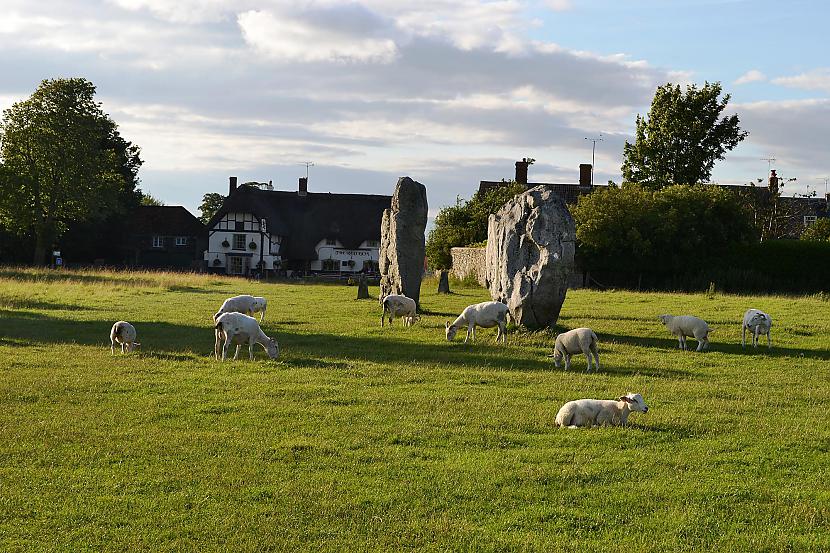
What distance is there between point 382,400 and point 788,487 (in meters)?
6.18

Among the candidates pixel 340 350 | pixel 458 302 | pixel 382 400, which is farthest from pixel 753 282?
pixel 382 400

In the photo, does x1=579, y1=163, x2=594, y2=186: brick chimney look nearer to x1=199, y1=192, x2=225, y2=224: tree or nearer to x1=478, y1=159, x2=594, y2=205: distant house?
x1=478, y1=159, x2=594, y2=205: distant house

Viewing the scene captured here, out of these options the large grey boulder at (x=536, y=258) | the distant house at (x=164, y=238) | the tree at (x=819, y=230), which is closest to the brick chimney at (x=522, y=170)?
the tree at (x=819, y=230)

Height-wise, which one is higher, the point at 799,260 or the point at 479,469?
the point at 799,260

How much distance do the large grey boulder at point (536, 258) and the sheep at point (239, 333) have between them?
824cm

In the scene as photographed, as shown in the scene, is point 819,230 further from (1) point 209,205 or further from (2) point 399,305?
(1) point 209,205

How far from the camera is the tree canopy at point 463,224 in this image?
6194 cm

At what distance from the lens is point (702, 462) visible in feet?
34.3

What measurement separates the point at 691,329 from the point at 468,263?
111 feet

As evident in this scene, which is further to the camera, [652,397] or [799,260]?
[799,260]

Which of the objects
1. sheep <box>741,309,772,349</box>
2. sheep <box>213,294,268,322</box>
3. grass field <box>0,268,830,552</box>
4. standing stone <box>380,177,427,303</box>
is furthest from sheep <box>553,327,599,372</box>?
standing stone <box>380,177,427,303</box>

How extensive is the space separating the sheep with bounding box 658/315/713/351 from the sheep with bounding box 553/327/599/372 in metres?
4.37

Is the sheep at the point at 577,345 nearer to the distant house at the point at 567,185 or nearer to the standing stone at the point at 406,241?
the standing stone at the point at 406,241

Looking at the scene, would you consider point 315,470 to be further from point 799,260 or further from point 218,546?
point 799,260
